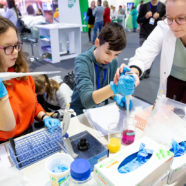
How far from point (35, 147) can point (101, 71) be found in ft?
2.47

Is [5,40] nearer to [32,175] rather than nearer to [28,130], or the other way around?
[28,130]

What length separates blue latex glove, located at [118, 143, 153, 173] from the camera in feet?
1.77

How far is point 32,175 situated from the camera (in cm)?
68

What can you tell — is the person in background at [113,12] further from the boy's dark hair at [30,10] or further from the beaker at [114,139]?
the beaker at [114,139]

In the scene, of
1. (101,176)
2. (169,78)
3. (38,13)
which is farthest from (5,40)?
(38,13)

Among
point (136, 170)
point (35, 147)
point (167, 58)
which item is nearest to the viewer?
point (136, 170)

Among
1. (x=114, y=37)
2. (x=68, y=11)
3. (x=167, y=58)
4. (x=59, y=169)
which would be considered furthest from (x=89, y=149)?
(x=68, y=11)

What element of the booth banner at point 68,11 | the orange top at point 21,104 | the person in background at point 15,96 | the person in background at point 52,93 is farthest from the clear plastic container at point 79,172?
the booth banner at point 68,11

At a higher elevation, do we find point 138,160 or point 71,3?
point 71,3

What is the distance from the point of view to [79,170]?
1.79 feet

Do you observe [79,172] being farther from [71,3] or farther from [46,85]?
[71,3]

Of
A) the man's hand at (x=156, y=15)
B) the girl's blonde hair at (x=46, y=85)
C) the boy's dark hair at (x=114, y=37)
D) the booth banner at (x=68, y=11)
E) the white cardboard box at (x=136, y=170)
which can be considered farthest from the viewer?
the booth banner at (x=68, y=11)

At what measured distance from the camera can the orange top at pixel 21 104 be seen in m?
1.03

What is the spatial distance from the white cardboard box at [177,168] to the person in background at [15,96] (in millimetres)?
540
